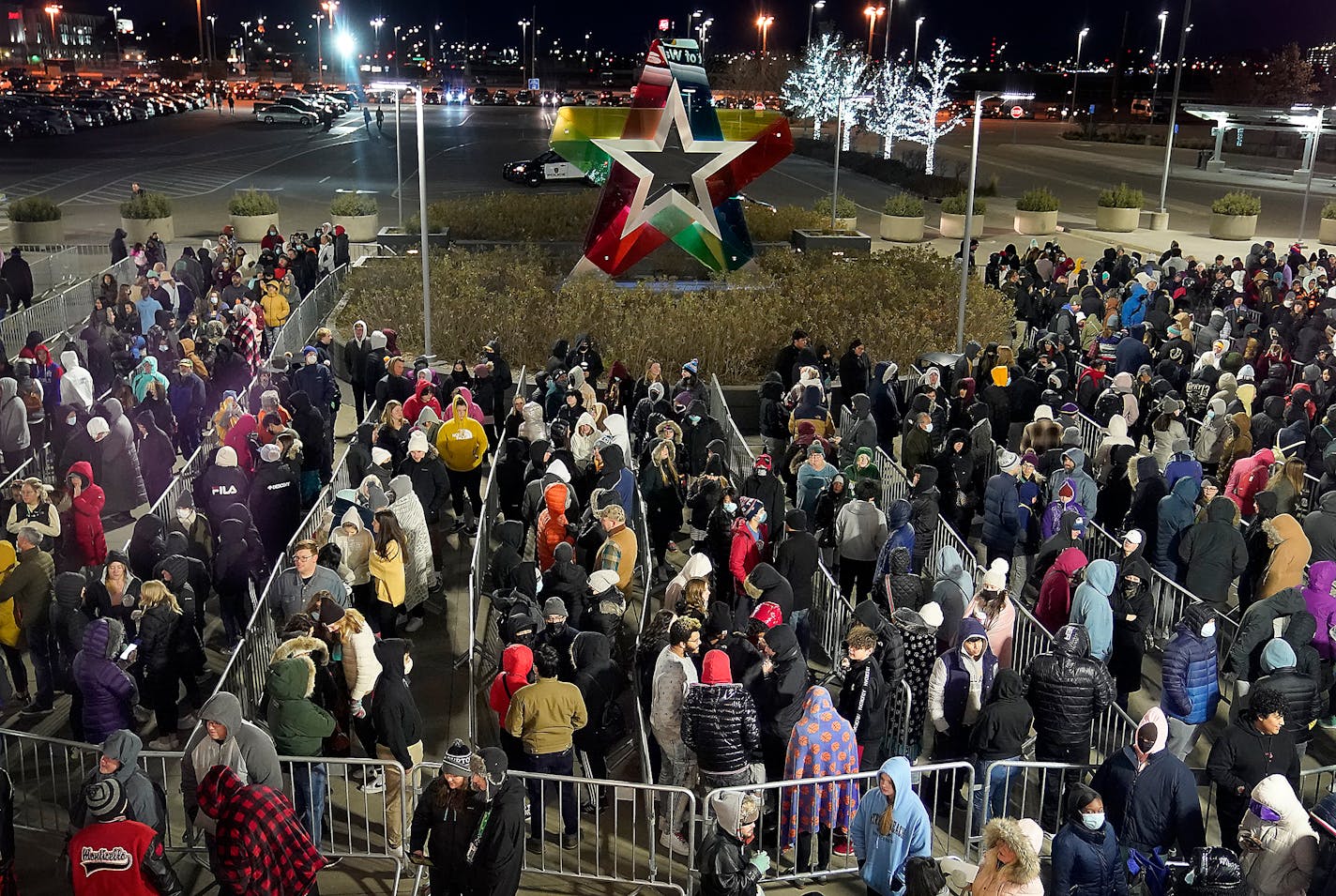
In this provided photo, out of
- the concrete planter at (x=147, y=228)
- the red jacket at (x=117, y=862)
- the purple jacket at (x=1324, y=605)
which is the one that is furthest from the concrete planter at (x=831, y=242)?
the red jacket at (x=117, y=862)

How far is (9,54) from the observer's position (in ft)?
462

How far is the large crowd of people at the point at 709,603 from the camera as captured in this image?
6.30 meters

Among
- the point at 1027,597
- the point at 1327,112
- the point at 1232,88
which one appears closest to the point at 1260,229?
the point at 1327,112

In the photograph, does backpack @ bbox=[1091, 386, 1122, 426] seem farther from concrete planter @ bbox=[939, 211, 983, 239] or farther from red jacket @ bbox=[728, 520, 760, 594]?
concrete planter @ bbox=[939, 211, 983, 239]

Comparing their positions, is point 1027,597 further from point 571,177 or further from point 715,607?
point 571,177

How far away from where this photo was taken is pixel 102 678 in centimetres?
772

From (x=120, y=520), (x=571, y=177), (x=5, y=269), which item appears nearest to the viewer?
(x=120, y=520)

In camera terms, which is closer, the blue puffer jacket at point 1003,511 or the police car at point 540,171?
the blue puffer jacket at point 1003,511

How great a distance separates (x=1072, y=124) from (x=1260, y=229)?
50.0 metres

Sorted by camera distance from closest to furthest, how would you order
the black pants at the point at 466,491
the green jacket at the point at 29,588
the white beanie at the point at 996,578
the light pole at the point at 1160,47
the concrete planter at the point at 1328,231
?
the white beanie at the point at 996,578 → the green jacket at the point at 29,588 → the black pants at the point at 466,491 → the concrete planter at the point at 1328,231 → the light pole at the point at 1160,47

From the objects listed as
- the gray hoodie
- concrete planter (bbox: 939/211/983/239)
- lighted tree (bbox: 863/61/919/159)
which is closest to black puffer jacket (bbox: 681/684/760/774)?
the gray hoodie

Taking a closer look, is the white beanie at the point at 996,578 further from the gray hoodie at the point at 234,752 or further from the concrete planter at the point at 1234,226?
the concrete planter at the point at 1234,226

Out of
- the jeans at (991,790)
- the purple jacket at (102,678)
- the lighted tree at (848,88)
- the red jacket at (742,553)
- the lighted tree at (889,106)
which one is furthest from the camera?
the lighted tree at (848,88)

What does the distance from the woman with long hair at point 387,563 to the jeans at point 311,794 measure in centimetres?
221
